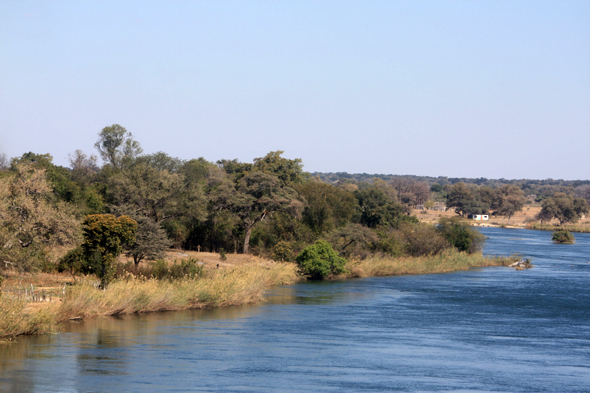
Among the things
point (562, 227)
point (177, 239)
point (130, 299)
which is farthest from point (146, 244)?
point (562, 227)

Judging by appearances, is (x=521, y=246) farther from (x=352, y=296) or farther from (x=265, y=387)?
(x=265, y=387)

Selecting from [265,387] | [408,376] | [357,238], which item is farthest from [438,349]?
[357,238]

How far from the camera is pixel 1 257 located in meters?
30.8

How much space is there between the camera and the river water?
72.3 ft

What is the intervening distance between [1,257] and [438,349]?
2191 cm

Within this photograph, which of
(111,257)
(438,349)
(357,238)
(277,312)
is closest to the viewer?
(438,349)

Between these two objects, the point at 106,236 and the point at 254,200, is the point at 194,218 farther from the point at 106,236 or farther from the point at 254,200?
the point at 106,236

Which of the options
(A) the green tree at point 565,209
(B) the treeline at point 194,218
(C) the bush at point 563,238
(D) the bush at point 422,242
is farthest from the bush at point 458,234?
(A) the green tree at point 565,209

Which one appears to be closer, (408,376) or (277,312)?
(408,376)

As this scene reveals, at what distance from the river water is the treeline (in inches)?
251

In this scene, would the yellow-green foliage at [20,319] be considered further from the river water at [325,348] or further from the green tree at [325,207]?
the green tree at [325,207]

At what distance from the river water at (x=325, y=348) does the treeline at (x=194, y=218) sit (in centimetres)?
637

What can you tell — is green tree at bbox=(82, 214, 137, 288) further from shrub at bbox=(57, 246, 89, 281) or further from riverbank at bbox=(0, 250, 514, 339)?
shrub at bbox=(57, 246, 89, 281)

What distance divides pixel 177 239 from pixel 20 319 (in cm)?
3614
